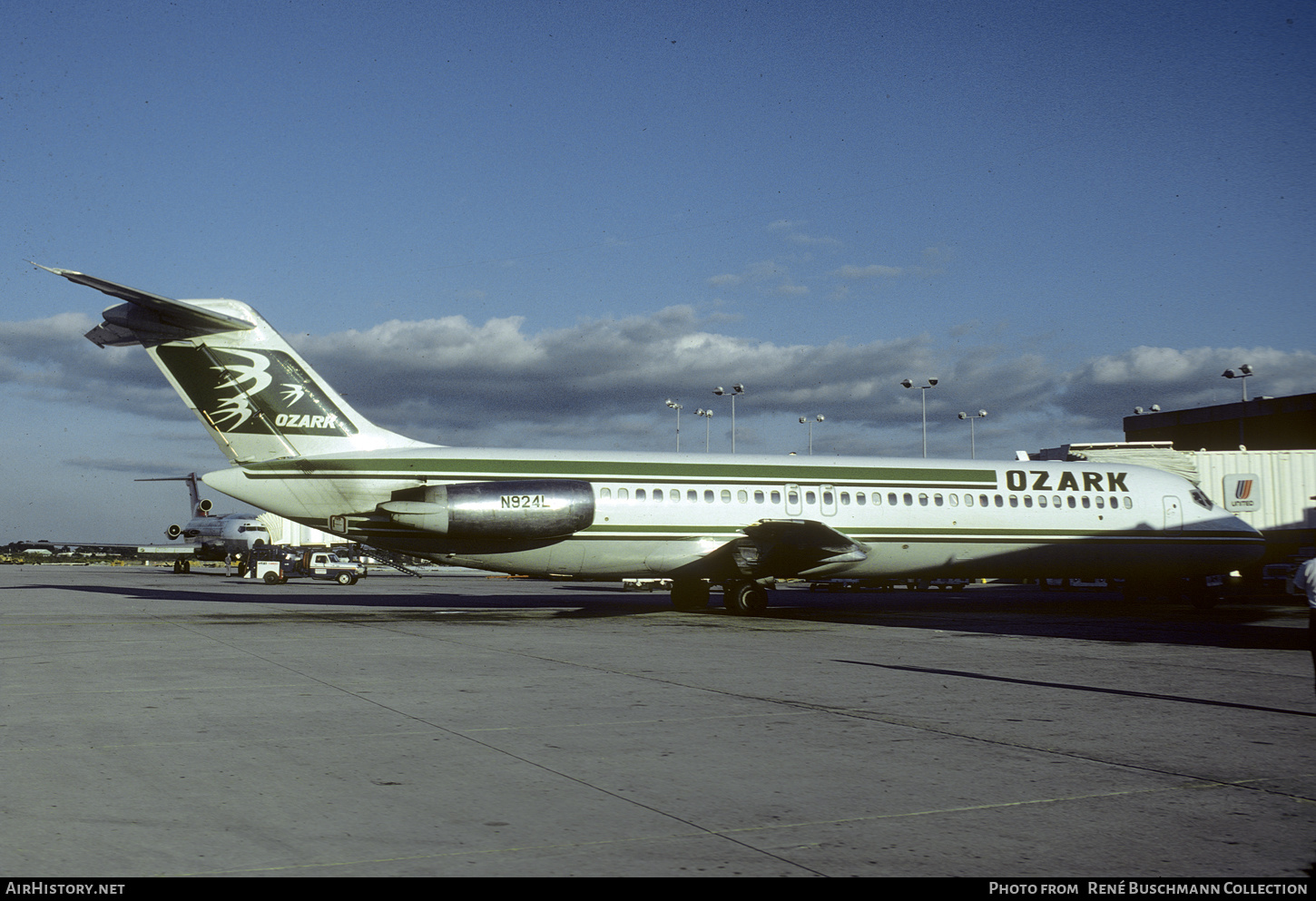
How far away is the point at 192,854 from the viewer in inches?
177

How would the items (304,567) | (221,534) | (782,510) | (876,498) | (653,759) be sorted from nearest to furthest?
(653,759)
(782,510)
(876,498)
(304,567)
(221,534)

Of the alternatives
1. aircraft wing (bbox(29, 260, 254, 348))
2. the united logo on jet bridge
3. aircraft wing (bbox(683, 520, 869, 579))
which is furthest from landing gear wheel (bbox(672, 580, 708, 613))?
aircraft wing (bbox(29, 260, 254, 348))

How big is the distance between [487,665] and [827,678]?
4074mm

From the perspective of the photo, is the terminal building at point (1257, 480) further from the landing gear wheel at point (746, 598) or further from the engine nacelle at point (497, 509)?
the engine nacelle at point (497, 509)

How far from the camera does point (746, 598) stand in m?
22.3

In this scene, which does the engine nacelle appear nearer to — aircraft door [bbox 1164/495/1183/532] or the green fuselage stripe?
the green fuselage stripe

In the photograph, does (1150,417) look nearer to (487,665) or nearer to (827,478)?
(827,478)

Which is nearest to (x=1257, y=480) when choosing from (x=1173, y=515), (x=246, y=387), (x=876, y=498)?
(x=1173, y=515)

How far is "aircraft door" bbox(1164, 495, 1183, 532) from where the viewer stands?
24812 mm

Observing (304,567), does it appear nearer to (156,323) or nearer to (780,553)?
(156,323)

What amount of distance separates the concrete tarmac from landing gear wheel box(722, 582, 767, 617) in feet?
24.9

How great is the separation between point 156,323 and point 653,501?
406 inches

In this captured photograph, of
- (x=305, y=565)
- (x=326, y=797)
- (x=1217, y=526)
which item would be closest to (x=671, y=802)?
(x=326, y=797)

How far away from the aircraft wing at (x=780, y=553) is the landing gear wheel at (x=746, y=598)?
17.4 inches
